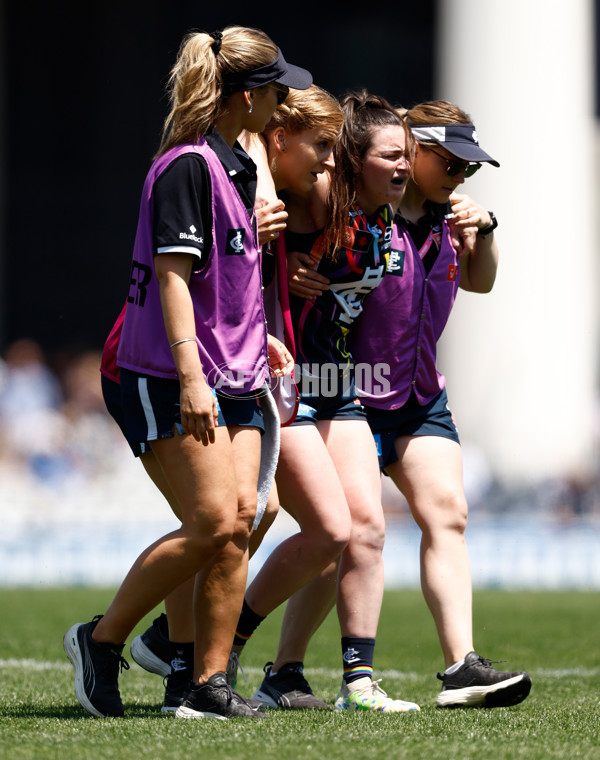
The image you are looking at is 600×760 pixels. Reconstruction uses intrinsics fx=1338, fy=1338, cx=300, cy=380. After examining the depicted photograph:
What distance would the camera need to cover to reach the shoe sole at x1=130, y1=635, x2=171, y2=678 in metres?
4.61

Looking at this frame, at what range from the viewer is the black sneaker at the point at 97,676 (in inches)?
160

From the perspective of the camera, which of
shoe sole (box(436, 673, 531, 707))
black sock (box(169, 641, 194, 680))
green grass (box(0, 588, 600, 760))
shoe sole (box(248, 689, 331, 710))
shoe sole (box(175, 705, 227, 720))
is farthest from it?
shoe sole (box(248, 689, 331, 710))

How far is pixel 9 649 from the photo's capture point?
6.56 m

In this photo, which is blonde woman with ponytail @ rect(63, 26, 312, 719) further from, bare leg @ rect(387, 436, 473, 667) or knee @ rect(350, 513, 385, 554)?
bare leg @ rect(387, 436, 473, 667)

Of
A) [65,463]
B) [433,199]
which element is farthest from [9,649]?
[65,463]

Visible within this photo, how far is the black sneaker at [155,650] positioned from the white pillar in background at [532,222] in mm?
10481

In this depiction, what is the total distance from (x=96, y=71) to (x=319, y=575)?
894 inches

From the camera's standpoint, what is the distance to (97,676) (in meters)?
4.07

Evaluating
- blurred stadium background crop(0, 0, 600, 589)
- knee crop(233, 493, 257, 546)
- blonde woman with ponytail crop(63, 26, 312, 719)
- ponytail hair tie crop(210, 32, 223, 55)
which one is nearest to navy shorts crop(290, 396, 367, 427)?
blonde woman with ponytail crop(63, 26, 312, 719)

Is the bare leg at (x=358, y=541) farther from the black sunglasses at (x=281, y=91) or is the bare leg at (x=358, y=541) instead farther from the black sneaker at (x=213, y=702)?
the black sunglasses at (x=281, y=91)

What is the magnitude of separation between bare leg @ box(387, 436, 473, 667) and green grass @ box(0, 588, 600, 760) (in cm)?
30

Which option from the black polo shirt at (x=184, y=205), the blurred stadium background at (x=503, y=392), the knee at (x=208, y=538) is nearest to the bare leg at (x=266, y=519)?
the knee at (x=208, y=538)

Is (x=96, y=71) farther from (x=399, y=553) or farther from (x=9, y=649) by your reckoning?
(x=9, y=649)

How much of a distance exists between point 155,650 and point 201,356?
1194 mm
